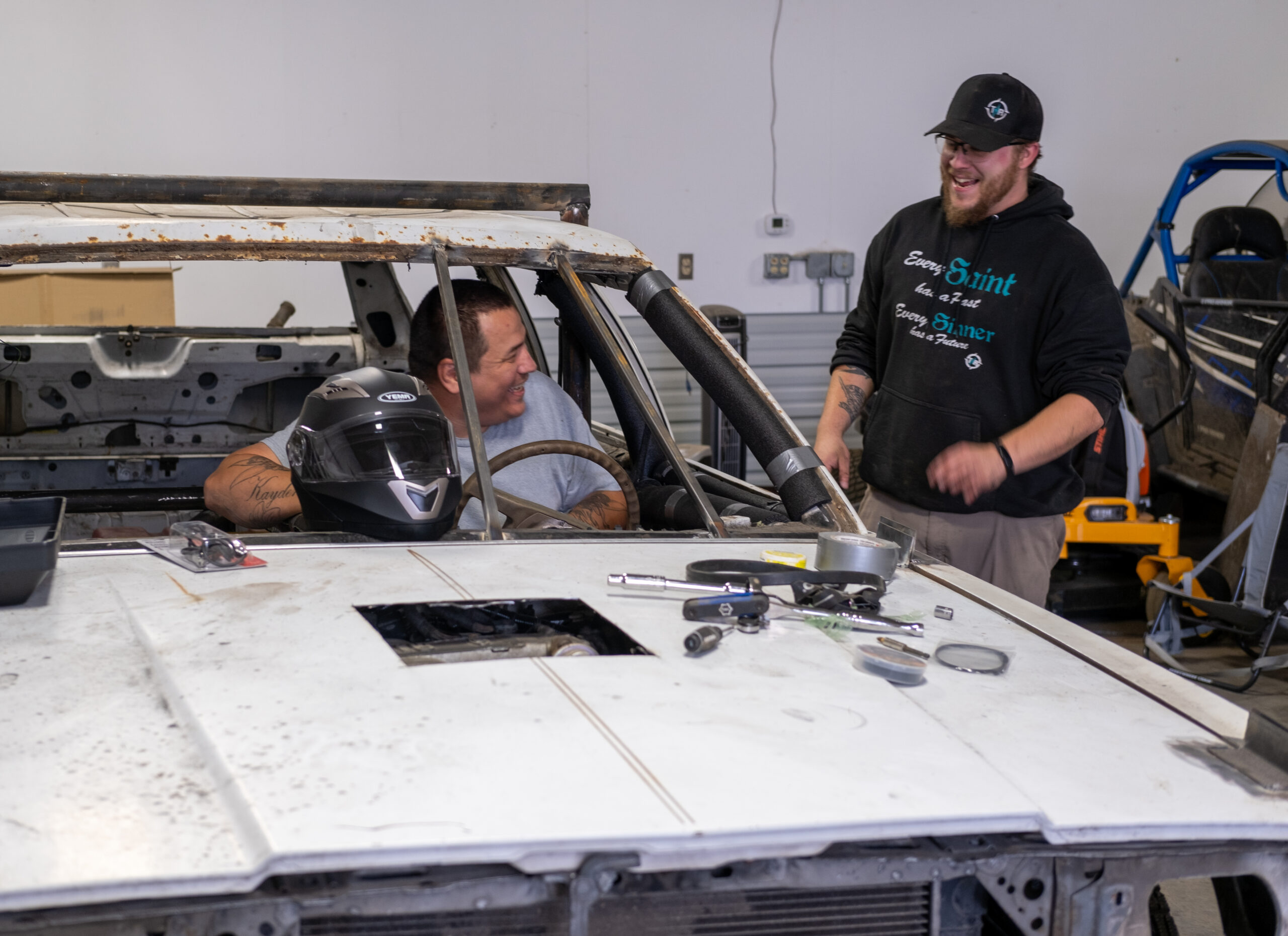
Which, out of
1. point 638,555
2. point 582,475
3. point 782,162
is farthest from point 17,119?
point 638,555

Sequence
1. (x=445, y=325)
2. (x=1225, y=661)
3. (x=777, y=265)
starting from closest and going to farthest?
(x=445, y=325) < (x=1225, y=661) < (x=777, y=265)

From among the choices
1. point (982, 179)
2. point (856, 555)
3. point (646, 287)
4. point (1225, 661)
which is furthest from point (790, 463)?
point (1225, 661)

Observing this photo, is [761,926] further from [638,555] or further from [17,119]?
[17,119]

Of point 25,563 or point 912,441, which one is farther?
point 912,441

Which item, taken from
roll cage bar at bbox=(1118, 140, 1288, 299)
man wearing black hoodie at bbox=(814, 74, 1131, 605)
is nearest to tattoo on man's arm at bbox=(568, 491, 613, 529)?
man wearing black hoodie at bbox=(814, 74, 1131, 605)

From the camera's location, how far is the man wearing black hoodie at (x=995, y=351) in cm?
268

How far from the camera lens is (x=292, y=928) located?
100 centimetres

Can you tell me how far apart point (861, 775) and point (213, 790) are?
0.64 meters

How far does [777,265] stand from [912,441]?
491 cm

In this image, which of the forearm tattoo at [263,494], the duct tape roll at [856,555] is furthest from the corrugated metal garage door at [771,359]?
the duct tape roll at [856,555]

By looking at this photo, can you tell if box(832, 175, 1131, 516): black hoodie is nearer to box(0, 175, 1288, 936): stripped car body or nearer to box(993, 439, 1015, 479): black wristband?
box(993, 439, 1015, 479): black wristband

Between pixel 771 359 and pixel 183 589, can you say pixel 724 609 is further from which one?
pixel 771 359

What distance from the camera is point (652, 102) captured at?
7.25 meters

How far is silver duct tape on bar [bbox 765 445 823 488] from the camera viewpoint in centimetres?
228
